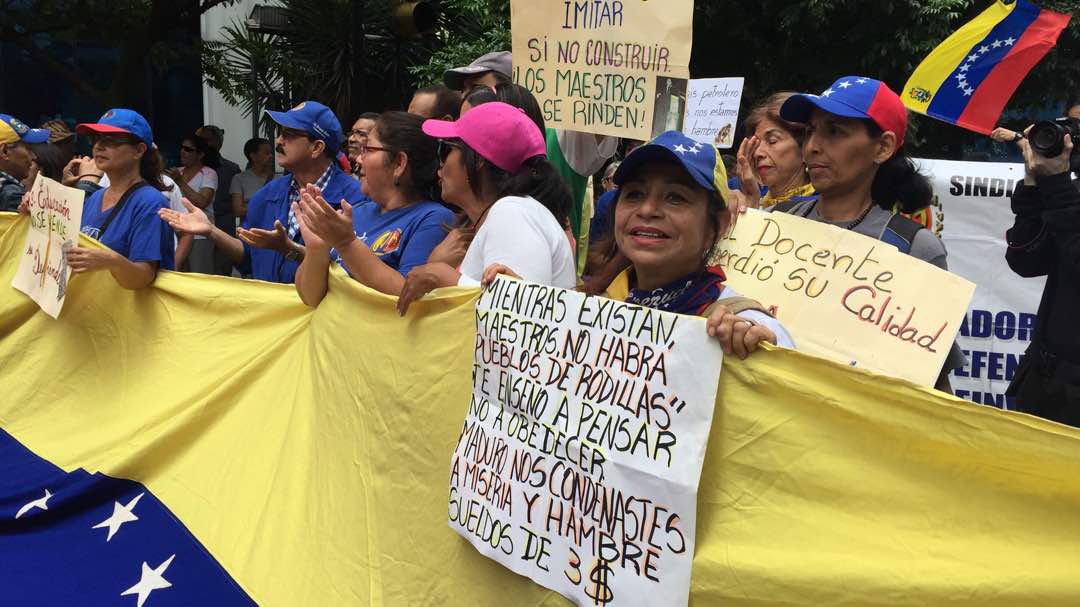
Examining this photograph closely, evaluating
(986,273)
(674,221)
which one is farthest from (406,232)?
(986,273)

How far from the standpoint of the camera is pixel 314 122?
4969 millimetres

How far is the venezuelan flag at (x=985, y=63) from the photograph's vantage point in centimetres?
366

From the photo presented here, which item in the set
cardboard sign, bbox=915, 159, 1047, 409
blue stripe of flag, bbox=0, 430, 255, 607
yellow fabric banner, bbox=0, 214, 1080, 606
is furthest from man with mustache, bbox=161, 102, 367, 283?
cardboard sign, bbox=915, 159, 1047, 409

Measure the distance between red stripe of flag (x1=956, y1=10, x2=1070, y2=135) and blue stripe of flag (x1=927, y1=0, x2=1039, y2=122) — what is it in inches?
0.7

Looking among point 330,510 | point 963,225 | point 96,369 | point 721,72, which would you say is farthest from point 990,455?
point 721,72

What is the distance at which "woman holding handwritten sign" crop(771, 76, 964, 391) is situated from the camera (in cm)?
314

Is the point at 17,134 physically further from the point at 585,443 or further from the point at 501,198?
the point at 585,443

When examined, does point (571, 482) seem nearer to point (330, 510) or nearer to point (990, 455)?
point (990, 455)

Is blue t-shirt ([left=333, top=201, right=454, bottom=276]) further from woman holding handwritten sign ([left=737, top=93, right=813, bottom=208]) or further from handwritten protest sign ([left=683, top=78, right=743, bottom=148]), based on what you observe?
handwritten protest sign ([left=683, top=78, right=743, bottom=148])

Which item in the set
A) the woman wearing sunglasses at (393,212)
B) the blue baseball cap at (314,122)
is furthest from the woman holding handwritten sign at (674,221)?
the blue baseball cap at (314,122)

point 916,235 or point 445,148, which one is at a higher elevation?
point 445,148

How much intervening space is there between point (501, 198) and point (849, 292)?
108 cm

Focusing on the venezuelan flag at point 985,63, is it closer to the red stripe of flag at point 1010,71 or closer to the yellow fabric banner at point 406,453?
the red stripe of flag at point 1010,71

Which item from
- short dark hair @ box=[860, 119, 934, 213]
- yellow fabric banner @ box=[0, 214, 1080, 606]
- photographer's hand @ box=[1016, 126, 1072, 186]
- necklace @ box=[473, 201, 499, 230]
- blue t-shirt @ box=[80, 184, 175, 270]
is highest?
photographer's hand @ box=[1016, 126, 1072, 186]
